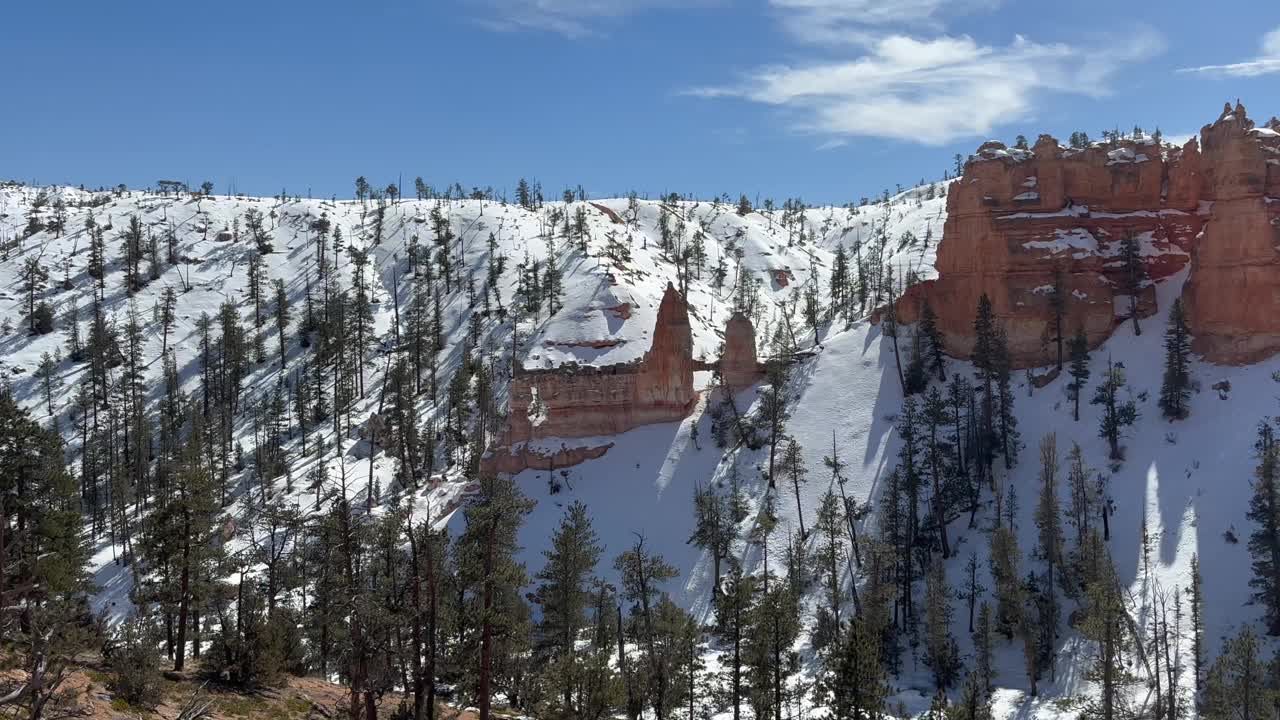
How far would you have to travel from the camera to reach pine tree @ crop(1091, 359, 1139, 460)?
53.6 metres

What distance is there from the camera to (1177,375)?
54500 mm

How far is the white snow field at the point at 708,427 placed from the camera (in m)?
46.2

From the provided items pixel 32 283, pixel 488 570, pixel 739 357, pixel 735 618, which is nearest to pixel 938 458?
pixel 739 357

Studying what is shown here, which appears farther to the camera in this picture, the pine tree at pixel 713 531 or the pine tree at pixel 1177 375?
the pine tree at pixel 1177 375

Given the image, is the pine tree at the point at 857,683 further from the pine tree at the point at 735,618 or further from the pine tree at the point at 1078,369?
the pine tree at the point at 1078,369

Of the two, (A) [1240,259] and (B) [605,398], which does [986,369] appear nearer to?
(A) [1240,259]

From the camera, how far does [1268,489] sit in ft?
141

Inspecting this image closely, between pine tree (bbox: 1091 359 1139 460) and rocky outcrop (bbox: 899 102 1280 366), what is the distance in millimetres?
5462

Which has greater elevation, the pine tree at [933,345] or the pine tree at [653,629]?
the pine tree at [933,345]

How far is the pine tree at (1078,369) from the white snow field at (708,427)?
82 centimetres

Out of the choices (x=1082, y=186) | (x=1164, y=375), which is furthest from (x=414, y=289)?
(x=1164, y=375)

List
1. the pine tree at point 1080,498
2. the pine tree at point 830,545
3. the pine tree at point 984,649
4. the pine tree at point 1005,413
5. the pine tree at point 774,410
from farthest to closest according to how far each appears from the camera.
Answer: the pine tree at point 774,410, the pine tree at point 1005,413, the pine tree at point 830,545, the pine tree at point 1080,498, the pine tree at point 984,649

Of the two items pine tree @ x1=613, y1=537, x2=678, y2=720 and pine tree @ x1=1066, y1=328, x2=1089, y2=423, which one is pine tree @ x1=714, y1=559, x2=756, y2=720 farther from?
pine tree @ x1=1066, y1=328, x2=1089, y2=423

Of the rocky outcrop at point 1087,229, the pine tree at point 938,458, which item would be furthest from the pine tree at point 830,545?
the rocky outcrop at point 1087,229
